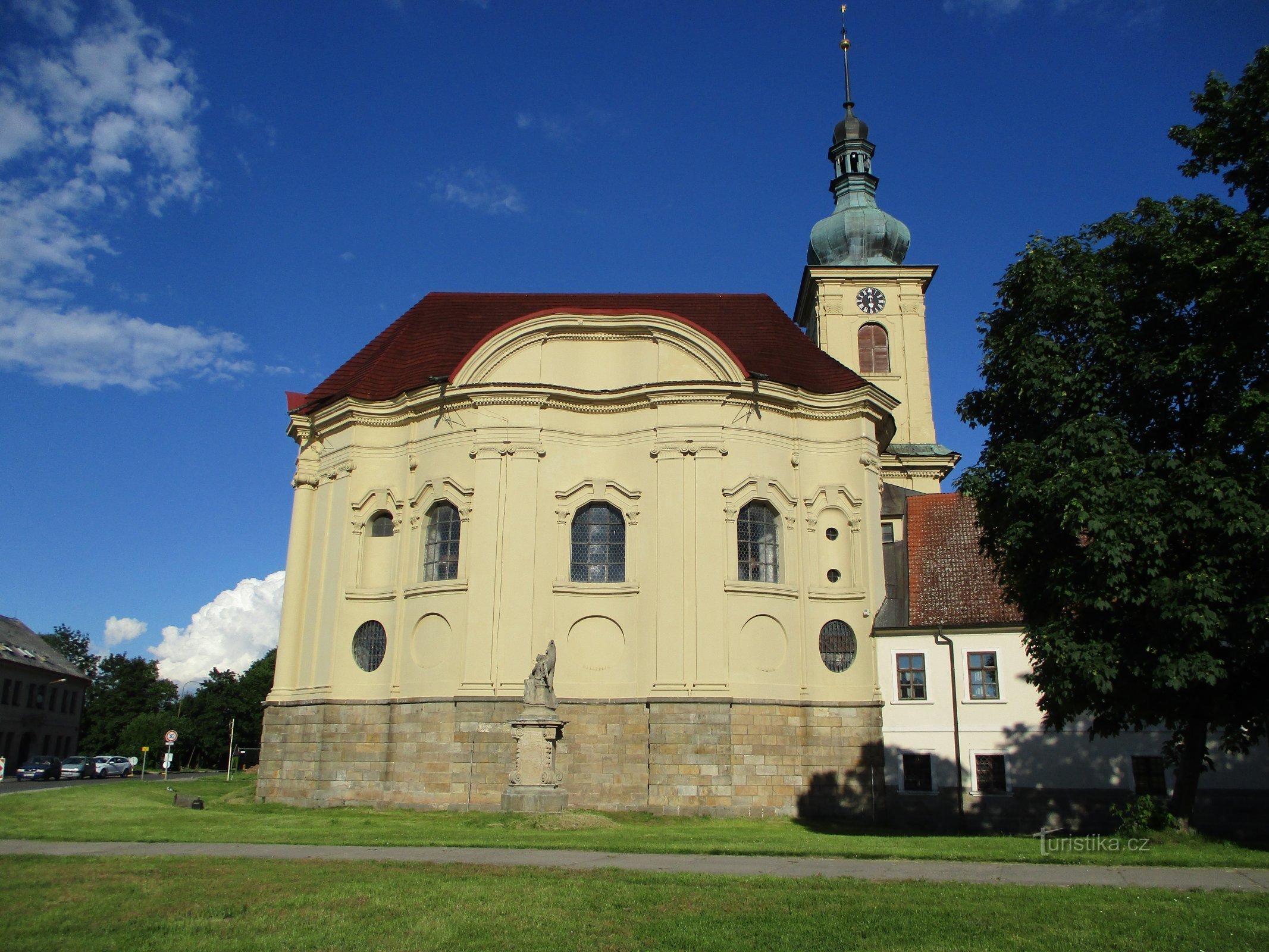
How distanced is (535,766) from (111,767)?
137ft

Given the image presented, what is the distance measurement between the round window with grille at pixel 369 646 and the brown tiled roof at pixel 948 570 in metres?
15.8

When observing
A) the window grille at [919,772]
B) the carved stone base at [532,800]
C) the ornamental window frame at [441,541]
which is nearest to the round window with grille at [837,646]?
the window grille at [919,772]

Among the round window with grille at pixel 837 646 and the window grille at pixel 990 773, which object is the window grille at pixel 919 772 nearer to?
the window grille at pixel 990 773

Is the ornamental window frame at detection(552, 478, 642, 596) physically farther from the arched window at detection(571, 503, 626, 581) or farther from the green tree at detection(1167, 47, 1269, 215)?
the green tree at detection(1167, 47, 1269, 215)

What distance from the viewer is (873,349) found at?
43.2 metres

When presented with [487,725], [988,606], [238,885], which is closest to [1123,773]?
[988,606]

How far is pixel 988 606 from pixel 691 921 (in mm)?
21167

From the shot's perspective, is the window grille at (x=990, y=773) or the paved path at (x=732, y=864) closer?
the paved path at (x=732, y=864)

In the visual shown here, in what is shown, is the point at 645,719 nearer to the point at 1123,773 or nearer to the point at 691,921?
the point at 1123,773

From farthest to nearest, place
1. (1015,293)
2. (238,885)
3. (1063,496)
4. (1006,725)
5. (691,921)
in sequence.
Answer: (1006,725) < (1015,293) < (1063,496) < (238,885) < (691,921)

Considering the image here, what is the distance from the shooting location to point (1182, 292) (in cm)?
1700

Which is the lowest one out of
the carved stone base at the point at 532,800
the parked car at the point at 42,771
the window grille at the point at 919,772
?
the parked car at the point at 42,771

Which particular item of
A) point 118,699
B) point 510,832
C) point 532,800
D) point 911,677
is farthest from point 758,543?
point 118,699

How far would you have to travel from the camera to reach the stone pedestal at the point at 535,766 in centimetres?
2409
